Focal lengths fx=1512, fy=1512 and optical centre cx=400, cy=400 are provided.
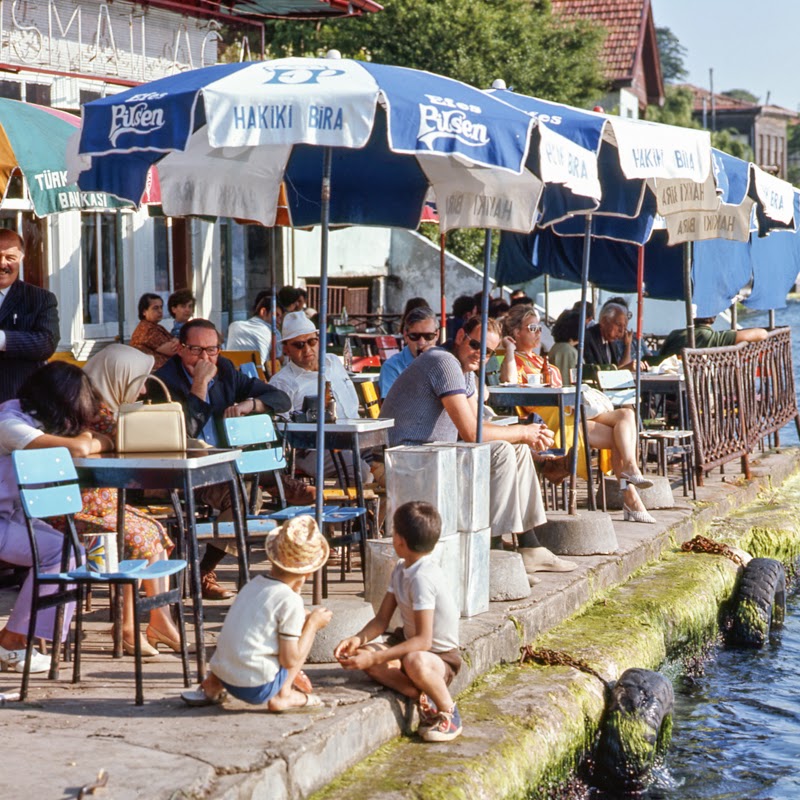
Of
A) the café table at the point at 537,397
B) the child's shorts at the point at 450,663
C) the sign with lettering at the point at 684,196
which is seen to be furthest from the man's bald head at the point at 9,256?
the sign with lettering at the point at 684,196

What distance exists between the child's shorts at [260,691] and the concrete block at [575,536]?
3682 mm

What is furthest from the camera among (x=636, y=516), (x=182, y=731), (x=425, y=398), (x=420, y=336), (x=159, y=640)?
(x=636, y=516)

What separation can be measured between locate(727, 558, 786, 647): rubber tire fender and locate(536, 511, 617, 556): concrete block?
4.11 feet

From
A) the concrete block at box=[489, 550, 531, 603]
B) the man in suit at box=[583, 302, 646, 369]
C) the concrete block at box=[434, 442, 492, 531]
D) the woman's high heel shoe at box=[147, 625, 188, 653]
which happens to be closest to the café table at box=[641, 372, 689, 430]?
the man in suit at box=[583, 302, 646, 369]

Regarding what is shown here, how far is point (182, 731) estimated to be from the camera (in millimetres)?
5293

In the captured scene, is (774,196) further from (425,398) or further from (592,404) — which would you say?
(425,398)

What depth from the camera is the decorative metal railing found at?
1205 cm

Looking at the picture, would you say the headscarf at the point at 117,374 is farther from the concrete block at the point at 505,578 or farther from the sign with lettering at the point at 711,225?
the sign with lettering at the point at 711,225

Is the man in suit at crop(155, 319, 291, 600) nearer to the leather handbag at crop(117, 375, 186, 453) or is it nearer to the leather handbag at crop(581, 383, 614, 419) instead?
the leather handbag at crop(117, 375, 186, 453)

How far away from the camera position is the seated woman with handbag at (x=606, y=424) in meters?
10.3

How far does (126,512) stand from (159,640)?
586 millimetres

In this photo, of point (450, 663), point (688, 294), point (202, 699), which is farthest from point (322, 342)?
point (688, 294)

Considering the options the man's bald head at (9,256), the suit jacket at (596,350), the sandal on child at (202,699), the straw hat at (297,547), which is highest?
the man's bald head at (9,256)

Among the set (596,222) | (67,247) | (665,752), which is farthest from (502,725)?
(67,247)
